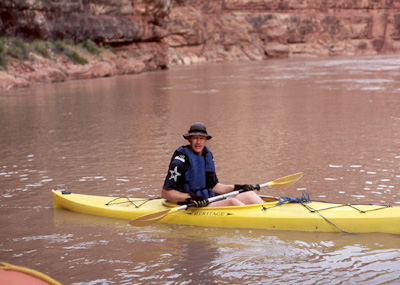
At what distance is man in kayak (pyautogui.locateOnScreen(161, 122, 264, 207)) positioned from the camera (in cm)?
528

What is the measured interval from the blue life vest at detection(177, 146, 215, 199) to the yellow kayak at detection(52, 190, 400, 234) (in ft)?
0.60

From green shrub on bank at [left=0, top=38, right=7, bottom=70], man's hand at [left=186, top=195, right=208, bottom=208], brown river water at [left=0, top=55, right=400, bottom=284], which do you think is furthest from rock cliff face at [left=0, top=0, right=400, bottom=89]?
man's hand at [left=186, top=195, right=208, bottom=208]

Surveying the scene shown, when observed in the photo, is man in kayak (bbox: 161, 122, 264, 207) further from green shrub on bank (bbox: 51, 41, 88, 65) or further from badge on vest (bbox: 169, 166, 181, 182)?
green shrub on bank (bbox: 51, 41, 88, 65)

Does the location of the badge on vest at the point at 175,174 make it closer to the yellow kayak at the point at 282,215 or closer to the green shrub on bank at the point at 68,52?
the yellow kayak at the point at 282,215

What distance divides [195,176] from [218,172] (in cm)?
219

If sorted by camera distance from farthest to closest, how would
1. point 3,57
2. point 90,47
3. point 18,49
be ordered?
1. point 90,47
2. point 18,49
3. point 3,57

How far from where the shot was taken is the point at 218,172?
24.7 ft

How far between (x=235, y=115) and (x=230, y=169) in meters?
5.31

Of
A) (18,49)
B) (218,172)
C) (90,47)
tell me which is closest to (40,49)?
(18,49)

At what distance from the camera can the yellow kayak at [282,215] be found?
499cm

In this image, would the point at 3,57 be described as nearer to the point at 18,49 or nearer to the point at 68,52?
the point at 18,49

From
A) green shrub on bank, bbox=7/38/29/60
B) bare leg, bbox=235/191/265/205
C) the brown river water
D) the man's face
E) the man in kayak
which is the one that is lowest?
the brown river water

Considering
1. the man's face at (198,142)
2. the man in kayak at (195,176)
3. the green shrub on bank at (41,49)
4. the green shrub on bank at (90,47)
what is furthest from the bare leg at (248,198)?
the green shrub on bank at (90,47)

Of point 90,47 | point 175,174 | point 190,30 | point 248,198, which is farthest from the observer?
point 190,30
